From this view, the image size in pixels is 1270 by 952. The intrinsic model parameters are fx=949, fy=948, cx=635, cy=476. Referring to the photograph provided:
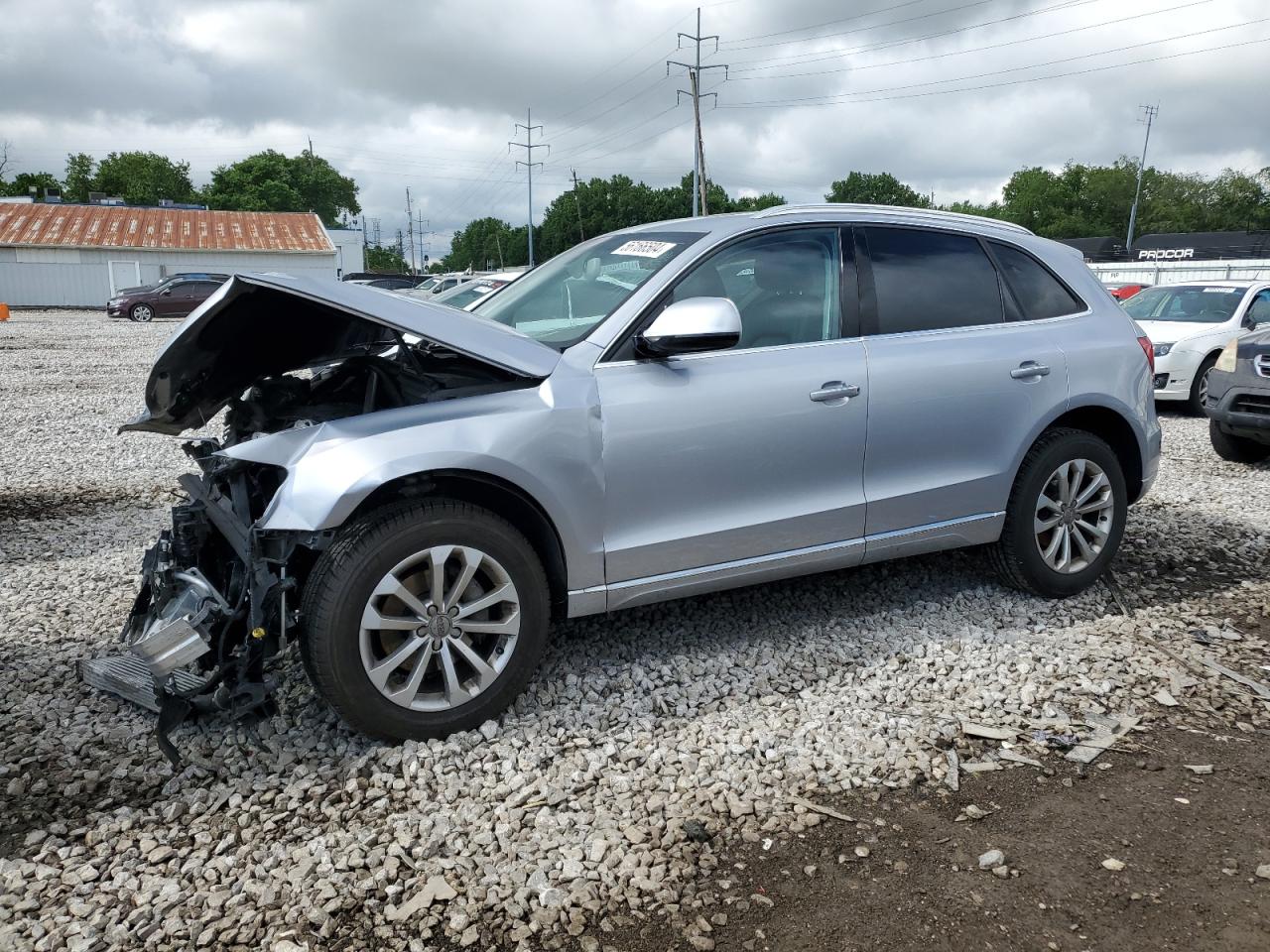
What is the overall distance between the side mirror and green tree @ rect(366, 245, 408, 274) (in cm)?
12521

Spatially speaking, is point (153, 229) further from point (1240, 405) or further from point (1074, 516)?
point (1074, 516)

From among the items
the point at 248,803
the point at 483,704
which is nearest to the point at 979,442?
the point at 483,704

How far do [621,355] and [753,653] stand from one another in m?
1.46

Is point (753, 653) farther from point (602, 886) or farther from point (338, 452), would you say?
point (338, 452)

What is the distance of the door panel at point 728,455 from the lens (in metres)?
3.51

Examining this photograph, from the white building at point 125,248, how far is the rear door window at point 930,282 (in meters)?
41.5

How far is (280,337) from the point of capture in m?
3.84

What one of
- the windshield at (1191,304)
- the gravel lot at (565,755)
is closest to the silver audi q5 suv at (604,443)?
the gravel lot at (565,755)

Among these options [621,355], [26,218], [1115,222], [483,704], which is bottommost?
[483,704]

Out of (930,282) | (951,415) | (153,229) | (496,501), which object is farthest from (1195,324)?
(153,229)

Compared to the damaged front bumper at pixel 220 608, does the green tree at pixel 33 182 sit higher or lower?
higher

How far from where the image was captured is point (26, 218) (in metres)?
44.4

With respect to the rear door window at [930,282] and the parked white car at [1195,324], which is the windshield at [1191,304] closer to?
the parked white car at [1195,324]

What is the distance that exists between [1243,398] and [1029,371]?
5058 mm
